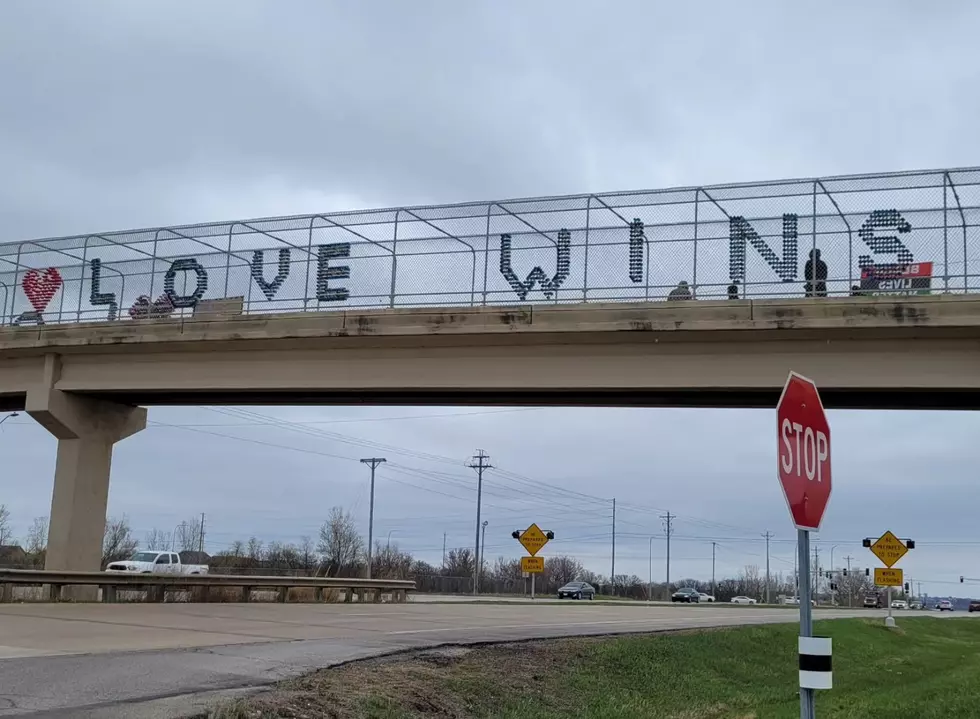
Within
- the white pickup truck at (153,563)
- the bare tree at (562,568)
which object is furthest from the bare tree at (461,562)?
the white pickup truck at (153,563)

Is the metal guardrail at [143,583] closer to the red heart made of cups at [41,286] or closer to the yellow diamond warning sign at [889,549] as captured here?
the red heart made of cups at [41,286]

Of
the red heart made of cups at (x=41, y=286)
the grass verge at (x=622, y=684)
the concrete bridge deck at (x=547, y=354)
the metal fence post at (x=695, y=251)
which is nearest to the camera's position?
the grass verge at (x=622, y=684)

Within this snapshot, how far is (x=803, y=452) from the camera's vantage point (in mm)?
6180

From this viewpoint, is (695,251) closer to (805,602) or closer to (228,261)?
(228,261)

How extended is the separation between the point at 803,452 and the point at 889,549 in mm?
35013

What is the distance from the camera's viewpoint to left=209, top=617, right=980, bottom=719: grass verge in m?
10.7

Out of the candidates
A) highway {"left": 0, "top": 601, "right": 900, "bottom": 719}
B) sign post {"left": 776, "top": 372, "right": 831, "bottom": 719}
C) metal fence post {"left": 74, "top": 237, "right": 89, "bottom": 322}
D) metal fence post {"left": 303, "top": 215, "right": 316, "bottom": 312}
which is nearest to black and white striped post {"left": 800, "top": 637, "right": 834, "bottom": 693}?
sign post {"left": 776, "top": 372, "right": 831, "bottom": 719}

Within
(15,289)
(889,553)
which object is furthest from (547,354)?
(889,553)

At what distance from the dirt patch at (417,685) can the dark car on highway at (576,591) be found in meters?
44.5

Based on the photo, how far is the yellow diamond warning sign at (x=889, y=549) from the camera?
37.8 meters

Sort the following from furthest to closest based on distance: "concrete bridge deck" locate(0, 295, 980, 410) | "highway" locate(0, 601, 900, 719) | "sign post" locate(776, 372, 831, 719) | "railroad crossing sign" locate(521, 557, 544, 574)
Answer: "railroad crossing sign" locate(521, 557, 544, 574) → "concrete bridge deck" locate(0, 295, 980, 410) → "highway" locate(0, 601, 900, 719) → "sign post" locate(776, 372, 831, 719)

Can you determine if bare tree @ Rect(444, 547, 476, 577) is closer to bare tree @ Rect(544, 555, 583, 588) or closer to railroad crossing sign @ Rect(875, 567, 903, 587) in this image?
bare tree @ Rect(544, 555, 583, 588)

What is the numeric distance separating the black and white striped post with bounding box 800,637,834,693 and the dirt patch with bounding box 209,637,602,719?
15.9 feet

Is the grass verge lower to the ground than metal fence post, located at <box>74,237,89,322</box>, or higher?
lower
